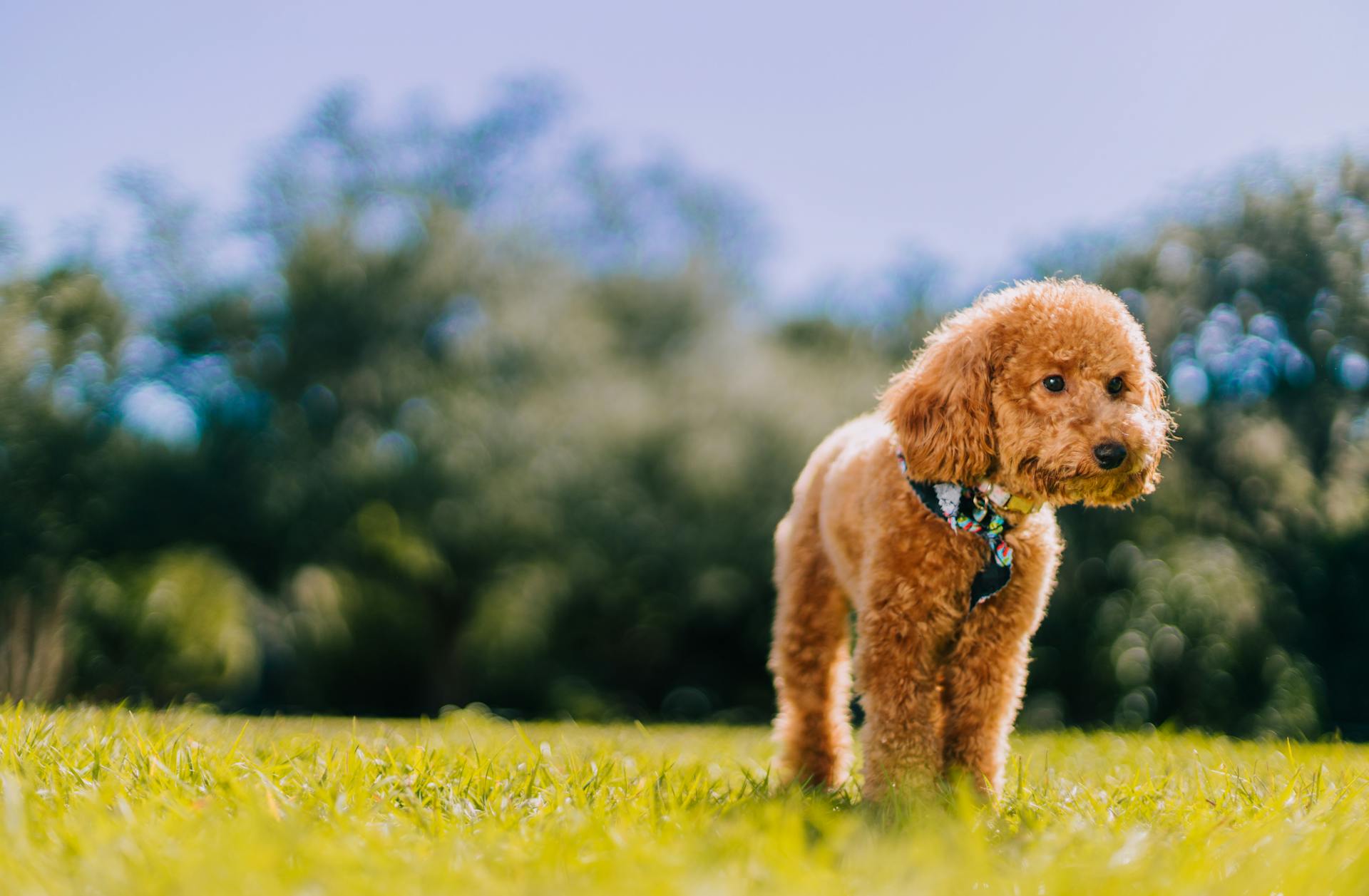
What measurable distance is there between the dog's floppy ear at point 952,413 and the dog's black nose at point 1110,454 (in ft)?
1.14

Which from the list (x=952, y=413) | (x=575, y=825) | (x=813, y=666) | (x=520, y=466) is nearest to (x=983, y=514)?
(x=952, y=413)

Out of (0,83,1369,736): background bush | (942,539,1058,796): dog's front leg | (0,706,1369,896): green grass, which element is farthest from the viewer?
(0,83,1369,736): background bush

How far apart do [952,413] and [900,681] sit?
91cm

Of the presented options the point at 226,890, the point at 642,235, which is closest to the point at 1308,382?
the point at 226,890

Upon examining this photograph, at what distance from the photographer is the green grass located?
71.6 inches

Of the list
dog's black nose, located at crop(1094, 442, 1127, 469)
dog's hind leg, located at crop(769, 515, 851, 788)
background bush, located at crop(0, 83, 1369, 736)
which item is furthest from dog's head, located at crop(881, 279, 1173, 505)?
background bush, located at crop(0, 83, 1369, 736)

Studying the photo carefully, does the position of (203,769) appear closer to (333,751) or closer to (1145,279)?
(333,751)

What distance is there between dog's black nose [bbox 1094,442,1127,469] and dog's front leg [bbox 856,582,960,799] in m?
0.69

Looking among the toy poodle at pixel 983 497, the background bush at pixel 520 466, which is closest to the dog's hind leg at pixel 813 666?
the toy poodle at pixel 983 497

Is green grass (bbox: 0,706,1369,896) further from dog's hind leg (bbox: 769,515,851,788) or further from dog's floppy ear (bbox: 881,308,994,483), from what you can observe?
dog's floppy ear (bbox: 881,308,994,483)

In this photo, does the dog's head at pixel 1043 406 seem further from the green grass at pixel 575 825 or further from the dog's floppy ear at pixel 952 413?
the green grass at pixel 575 825

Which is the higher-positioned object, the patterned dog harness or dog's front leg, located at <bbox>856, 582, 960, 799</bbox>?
the patterned dog harness

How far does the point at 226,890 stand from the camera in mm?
1674

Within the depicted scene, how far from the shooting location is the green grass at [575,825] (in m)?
1.82
